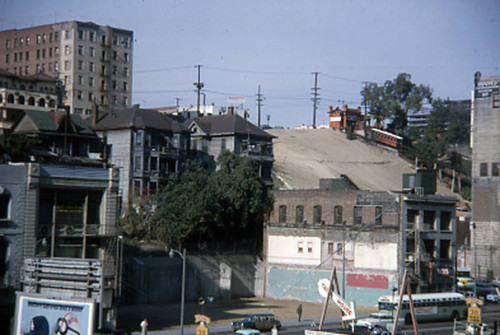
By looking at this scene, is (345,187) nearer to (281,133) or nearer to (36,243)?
(36,243)

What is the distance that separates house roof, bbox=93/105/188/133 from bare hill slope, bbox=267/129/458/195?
31.0 metres

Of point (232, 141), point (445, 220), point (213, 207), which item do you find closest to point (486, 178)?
point (445, 220)

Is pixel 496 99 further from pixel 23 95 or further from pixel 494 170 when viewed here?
pixel 23 95

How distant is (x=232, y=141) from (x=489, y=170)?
109 ft

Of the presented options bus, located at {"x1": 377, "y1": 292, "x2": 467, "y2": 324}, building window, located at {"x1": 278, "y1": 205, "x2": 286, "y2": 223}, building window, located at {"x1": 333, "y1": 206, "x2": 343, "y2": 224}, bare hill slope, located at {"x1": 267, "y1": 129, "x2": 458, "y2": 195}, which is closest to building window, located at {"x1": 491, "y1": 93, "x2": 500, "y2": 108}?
building window, located at {"x1": 333, "y1": 206, "x2": 343, "y2": 224}

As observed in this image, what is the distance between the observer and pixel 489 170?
88.0m

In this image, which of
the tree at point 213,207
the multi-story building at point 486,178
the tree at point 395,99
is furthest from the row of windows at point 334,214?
the tree at point 395,99

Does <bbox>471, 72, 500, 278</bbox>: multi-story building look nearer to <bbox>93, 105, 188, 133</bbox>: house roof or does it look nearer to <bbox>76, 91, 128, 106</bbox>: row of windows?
<bbox>93, 105, 188, 133</bbox>: house roof

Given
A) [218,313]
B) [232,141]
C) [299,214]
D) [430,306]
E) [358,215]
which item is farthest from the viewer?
[232,141]

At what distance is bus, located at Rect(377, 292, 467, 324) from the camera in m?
54.8

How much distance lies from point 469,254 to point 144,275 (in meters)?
47.1

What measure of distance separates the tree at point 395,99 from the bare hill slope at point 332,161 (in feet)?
38.0

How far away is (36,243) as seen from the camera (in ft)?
149

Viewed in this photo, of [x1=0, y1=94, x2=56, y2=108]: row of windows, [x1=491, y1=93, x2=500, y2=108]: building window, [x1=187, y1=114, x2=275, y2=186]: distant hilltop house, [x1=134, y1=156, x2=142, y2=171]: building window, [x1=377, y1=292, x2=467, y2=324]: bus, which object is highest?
[x1=491, y1=93, x2=500, y2=108]: building window
